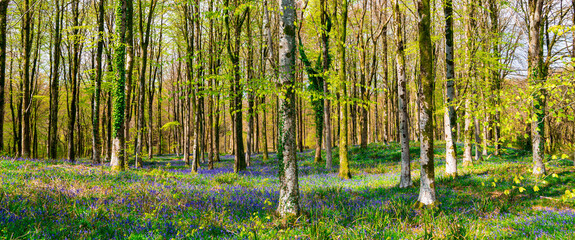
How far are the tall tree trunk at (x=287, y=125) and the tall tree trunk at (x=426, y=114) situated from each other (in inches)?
134

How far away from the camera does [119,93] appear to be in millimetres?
12547

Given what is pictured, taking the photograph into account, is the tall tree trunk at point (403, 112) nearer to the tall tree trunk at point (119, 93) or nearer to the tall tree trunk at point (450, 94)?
the tall tree trunk at point (450, 94)

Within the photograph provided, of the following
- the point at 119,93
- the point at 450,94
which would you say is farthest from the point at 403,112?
the point at 119,93

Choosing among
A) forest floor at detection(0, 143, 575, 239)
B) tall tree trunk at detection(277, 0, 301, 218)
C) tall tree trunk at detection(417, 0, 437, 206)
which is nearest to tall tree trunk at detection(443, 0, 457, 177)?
forest floor at detection(0, 143, 575, 239)

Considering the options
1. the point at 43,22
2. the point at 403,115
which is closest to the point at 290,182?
the point at 403,115

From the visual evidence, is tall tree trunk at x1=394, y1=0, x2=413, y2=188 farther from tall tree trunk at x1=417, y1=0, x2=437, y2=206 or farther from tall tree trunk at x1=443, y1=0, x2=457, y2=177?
tall tree trunk at x1=417, y1=0, x2=437, y2=206

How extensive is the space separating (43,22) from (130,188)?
21817mm

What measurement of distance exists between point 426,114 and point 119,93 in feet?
40.8

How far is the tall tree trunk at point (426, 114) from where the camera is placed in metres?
6.93

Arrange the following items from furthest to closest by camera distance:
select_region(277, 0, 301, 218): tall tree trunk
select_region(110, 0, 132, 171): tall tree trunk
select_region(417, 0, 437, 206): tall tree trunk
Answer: select_region(110, 0, 132, 171): tall tree trunk
select_region(417, 0, 437, 206): tall tree trunk
select_region(277, 0, 301, 218): tall tree trunk

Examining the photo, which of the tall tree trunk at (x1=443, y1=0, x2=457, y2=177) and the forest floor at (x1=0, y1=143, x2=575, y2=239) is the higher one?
the tall tree trunk at (x1=443, y1=0, x2=457, y2=177)

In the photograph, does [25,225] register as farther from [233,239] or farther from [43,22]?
[43,22]

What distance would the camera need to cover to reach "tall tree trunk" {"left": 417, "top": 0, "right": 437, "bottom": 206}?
6930mm

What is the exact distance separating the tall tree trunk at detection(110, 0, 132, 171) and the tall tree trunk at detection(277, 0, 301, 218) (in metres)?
9.33
